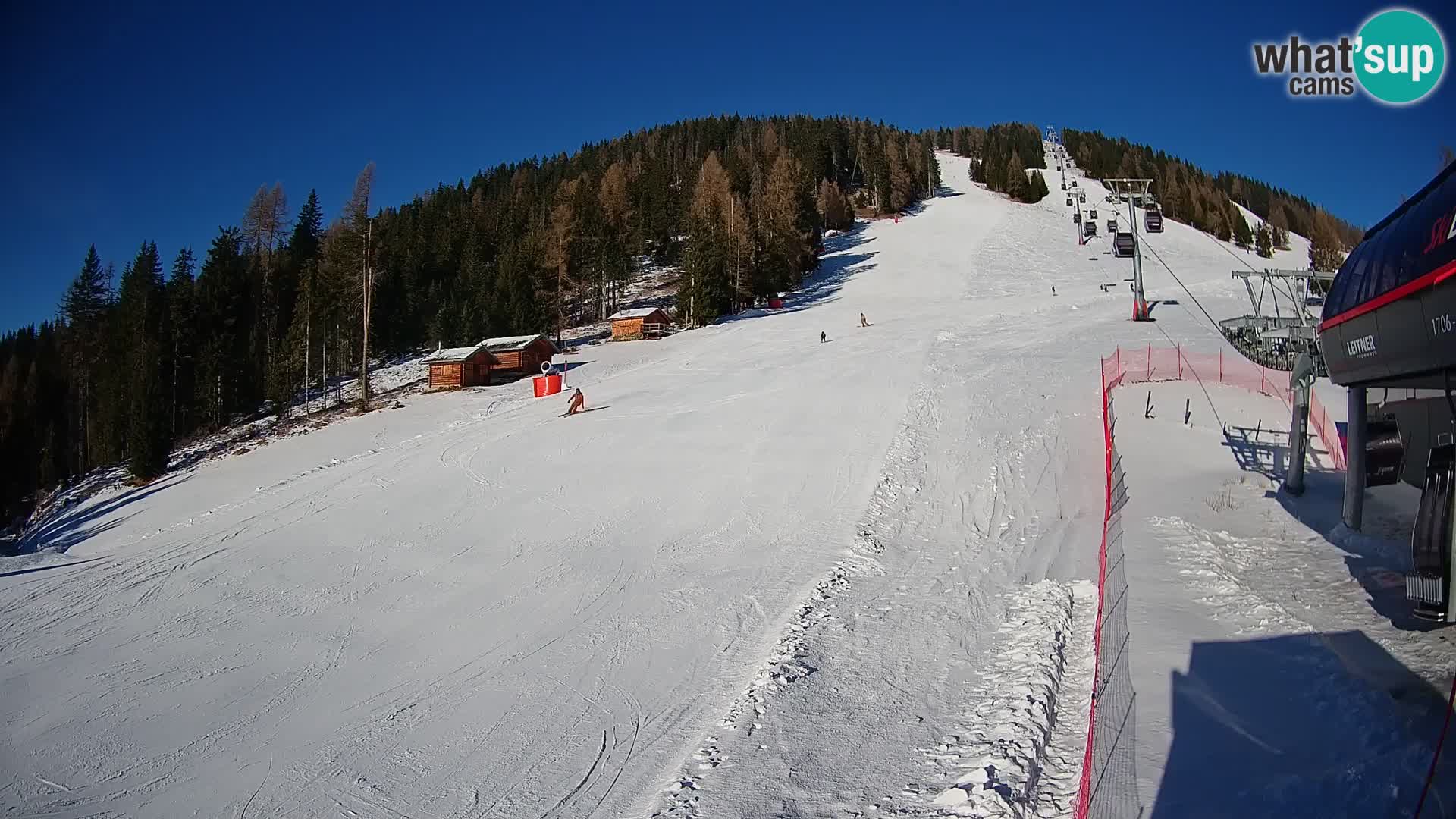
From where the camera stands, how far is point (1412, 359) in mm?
7938

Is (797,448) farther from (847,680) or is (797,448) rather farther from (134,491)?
(134,491)

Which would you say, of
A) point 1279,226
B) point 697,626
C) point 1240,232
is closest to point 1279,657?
point 697,626

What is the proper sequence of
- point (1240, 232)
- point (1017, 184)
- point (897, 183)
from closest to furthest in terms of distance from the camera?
point (1240, 232)
point (897, 183)
point (1017, 184)

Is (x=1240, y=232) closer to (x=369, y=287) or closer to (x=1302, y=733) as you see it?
(x=369, y=287)

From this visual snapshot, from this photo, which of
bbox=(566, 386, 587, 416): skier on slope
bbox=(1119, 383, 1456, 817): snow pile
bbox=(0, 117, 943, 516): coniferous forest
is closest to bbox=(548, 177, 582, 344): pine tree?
bbox=(0, 117, 943, 516): coniferous forest

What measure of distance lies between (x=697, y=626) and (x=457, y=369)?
32.2 meters

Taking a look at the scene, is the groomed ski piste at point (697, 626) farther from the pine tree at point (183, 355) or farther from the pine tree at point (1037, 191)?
the pine tree at point (1037, 191)

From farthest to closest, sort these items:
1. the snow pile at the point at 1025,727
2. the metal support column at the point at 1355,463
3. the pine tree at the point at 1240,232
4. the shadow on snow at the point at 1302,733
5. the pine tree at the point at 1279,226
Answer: the pine tree at the point at 1279,226, the pine tree at the point at 1240,232, the metal support column at the point at 1355,463, the snow pile at the point at 1025,727, the shadow on snow at the point at 1302,733

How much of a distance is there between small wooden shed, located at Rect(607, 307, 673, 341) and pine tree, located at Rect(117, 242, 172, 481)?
2487 centimetres

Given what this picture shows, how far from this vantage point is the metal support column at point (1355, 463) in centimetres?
1040

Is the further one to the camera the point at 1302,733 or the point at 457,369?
the point at 457,369

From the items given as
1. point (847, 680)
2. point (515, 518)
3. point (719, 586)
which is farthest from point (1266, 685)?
point (515, 518)

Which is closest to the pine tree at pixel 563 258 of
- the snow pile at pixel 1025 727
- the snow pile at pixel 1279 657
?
the snow pile at pixel 1279 657

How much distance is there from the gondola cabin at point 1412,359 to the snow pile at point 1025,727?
124 inches
